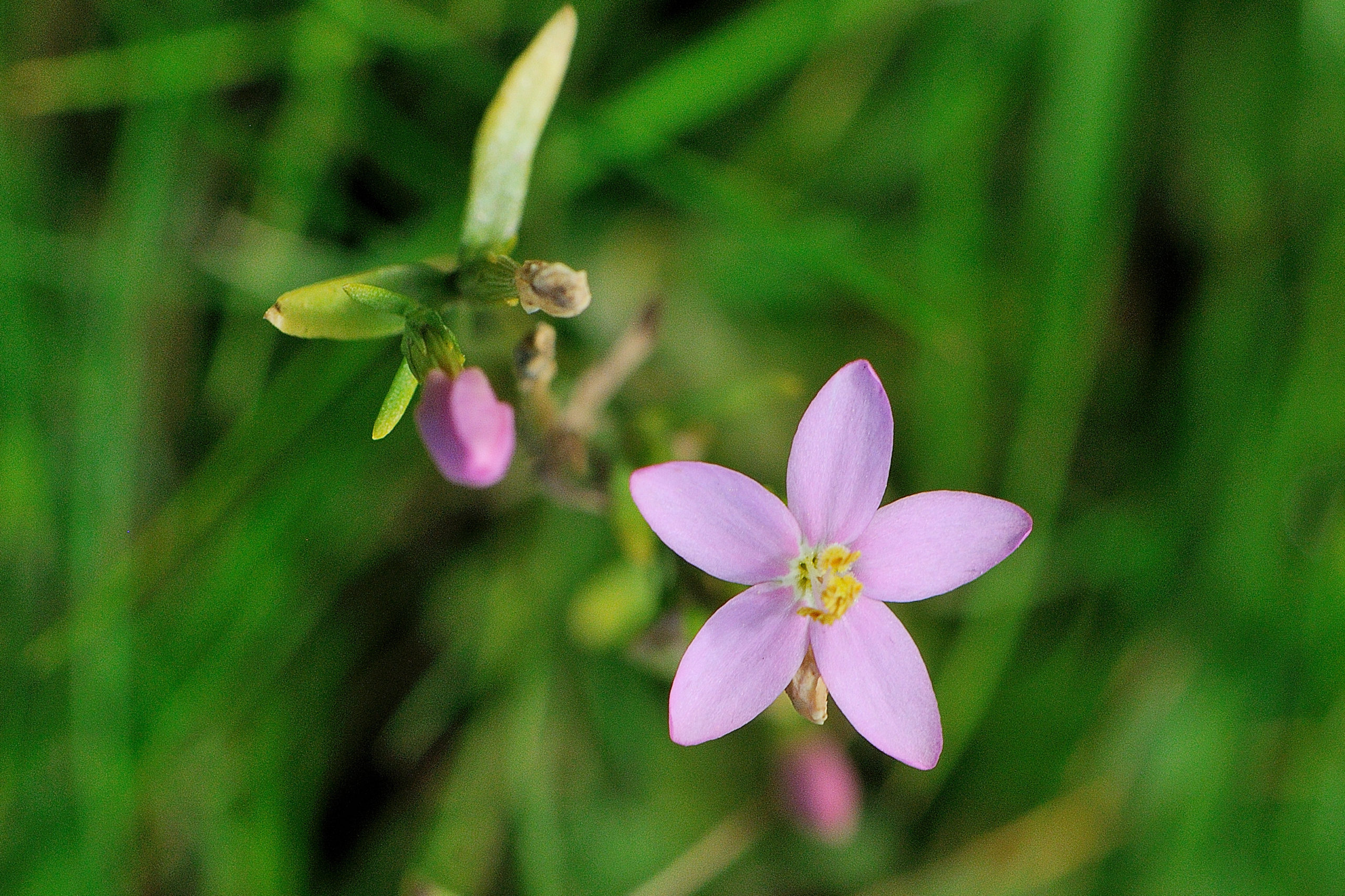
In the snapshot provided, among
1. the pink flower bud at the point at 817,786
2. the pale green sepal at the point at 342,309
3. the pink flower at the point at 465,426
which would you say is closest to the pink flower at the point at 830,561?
the pink flower at the point at 465,426

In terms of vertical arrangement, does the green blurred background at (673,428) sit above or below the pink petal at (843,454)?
above

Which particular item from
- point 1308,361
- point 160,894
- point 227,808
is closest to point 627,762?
point 227,808

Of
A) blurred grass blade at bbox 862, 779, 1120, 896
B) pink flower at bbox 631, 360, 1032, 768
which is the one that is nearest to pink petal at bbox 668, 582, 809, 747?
pink flower at bbox 631, 360, 1032, 768

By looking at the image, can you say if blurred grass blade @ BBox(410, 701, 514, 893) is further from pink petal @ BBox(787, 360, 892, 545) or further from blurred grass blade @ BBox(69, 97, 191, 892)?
pink petal @ BBox(787, 360, 892, 545)

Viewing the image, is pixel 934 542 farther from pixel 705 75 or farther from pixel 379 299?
pixel 705 75

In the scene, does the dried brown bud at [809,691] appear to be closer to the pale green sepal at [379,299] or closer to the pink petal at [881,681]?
the pink petal at [881,681]

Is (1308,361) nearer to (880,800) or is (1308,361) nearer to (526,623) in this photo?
(880,800)

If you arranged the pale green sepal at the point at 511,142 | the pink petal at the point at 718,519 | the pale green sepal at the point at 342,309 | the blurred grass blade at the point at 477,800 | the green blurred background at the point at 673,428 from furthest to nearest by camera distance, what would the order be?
1. the blurred grass blade at the point at 477,800
2. the green blurred background at the point at 673,428
3. the pale green sepal at the point at 511,142
4. the pale green sepal at the point at 342,309
5. the pink petal at the point at 718,519
